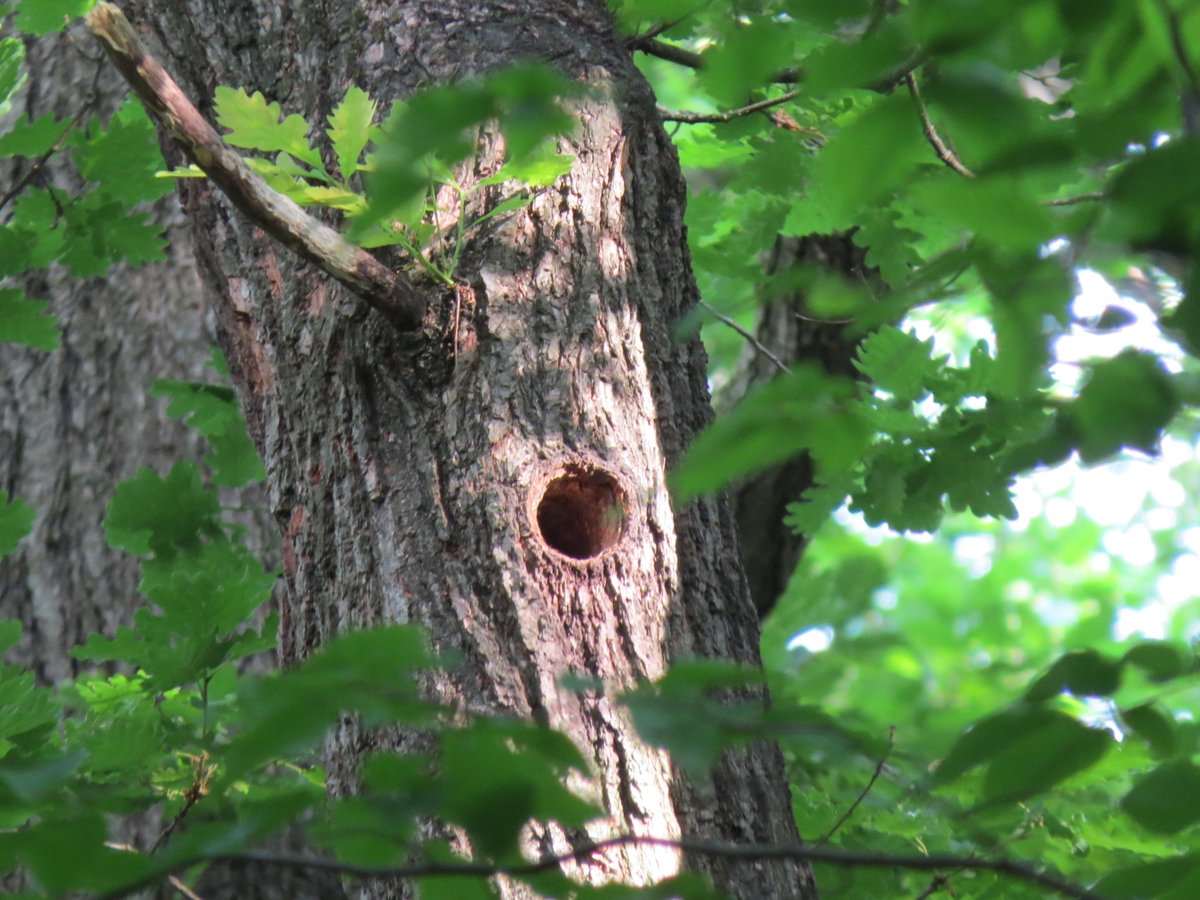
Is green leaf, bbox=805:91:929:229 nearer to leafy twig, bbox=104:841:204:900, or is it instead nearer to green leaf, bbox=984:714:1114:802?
green leaf, bbox=984:714:1114:802

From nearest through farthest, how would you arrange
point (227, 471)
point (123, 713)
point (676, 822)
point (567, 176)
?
point (676, 822)
point (567, 176)
point (123, 713)
point (227, 471)

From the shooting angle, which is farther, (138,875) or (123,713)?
(123,713)

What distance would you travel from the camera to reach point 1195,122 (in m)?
0.81

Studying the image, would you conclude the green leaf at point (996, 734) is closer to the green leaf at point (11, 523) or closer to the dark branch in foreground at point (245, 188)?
the dark branch in foreground at point (245, 188)

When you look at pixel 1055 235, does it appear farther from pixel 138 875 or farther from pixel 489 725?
pixel 138 875

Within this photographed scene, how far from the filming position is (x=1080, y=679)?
0.98 metres

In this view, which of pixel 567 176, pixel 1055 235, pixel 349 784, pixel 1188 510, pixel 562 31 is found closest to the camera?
pixel 1055 235

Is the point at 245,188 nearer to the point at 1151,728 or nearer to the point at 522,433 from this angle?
the point at 522,433

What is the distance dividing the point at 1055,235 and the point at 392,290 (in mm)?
1013

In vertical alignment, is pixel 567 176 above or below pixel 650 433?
above

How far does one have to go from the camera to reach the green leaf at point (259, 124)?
152 centimetres

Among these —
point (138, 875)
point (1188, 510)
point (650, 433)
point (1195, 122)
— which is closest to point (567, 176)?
point (650, 433)

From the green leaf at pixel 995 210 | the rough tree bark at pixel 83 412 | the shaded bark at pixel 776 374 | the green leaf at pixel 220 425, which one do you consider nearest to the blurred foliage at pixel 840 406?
the green leaf at pixel 995 210

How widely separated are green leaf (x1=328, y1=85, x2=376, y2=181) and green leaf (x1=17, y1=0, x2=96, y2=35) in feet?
2.60
